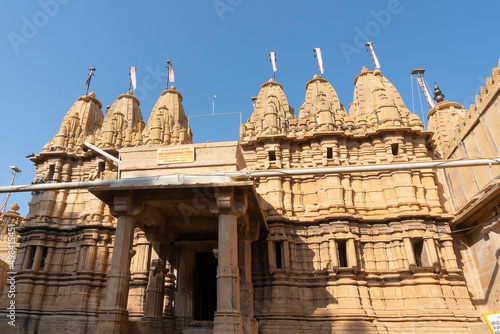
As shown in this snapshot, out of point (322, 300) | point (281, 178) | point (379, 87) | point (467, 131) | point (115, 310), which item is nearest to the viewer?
point (115, 310)

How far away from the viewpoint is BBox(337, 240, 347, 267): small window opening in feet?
60.2

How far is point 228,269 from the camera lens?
12219mm

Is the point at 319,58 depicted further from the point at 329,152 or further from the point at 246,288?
the point at 246,288

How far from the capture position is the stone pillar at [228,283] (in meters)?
11.5

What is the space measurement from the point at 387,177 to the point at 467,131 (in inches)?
185

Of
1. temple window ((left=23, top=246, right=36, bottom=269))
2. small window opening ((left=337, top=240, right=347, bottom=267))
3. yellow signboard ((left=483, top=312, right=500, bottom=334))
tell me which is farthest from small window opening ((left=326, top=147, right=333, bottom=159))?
temple window ((left=23, top=246, right=36, bottom=269))

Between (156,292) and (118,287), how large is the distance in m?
3.58

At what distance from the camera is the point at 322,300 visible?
17.2m

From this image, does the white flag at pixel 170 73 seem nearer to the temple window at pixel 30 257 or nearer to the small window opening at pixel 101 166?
the small window opening at pixel 101 166

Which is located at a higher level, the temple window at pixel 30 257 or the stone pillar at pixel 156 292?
the temple window at pixel 30 257

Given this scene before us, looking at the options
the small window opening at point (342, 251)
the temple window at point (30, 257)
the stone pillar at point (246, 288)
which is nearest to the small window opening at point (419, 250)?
the small window opening at point (342, 251)

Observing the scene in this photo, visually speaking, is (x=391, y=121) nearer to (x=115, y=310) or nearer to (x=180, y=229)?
(x=180, y=229)

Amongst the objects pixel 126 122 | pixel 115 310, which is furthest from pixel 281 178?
pixel 126 122

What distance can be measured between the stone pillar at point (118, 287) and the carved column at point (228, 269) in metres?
3.60
